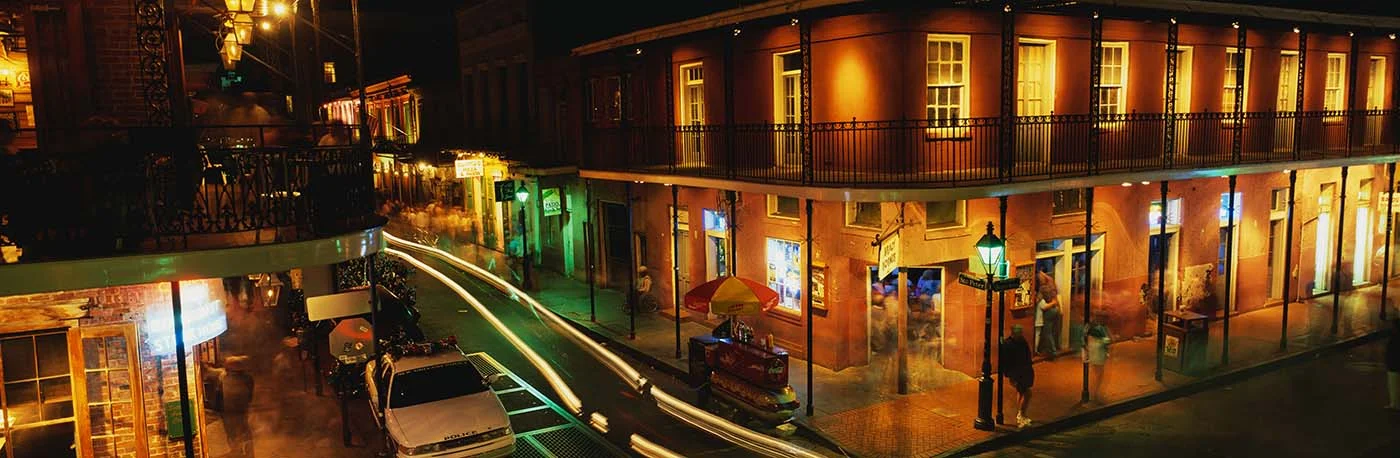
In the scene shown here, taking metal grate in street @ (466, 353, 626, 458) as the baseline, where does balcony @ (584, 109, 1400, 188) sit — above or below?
above

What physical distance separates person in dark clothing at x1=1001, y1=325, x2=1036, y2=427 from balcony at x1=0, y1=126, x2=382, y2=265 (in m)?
9.18

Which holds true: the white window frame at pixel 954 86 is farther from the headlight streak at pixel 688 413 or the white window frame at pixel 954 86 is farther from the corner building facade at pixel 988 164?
the headlight streak at pixel 688 413

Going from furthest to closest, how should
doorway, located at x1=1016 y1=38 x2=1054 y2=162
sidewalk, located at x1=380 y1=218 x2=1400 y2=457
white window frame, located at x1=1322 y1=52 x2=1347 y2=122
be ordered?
white window frame, located at x1=1322 y1=52 x2=1347 y2=122 → doorway, located at x1=1016 y1=38 x2=1054 y2=162 → sidewalk, located at x1=380 y1=218 x2=1400 y2=457

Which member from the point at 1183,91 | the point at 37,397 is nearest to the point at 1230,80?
the point at 1183,91

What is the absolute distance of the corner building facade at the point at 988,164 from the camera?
583 inches

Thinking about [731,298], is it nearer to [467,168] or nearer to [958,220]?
[958,220]

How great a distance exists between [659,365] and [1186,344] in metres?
9.43

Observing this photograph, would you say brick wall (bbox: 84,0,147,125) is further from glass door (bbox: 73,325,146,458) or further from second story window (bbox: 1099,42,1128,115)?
second story window (bbox: 1099,42,1128,115)

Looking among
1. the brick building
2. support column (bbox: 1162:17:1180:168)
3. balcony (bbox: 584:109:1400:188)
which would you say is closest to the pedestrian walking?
balcony (bbox: 584:109:1400:188)

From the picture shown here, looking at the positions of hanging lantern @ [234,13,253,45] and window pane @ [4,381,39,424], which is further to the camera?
hanging lantern @ [234,13,253,45]

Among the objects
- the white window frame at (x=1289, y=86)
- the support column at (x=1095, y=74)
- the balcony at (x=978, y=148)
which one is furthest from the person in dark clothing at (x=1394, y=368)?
the white window frame at (x=1289, y=86)

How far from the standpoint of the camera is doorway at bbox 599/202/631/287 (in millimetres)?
23875

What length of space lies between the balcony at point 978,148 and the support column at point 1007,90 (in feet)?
0.22

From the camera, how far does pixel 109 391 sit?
9.30 metres
